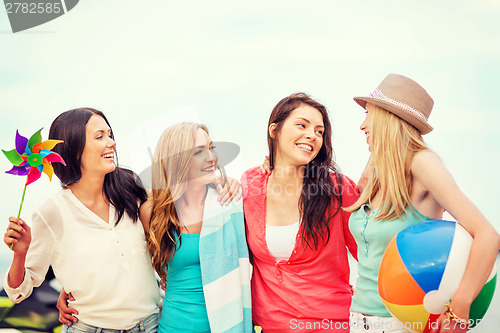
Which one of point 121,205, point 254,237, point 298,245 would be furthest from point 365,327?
point 121,205

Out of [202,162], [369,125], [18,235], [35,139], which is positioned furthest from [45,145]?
[369,125]

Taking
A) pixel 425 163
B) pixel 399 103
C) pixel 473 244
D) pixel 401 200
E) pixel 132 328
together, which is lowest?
pixel 132 328

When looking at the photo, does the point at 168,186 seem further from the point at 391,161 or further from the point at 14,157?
the point at 391,161

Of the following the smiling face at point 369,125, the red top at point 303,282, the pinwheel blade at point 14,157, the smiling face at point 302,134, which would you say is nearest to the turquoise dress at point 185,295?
the red top at point 303,282

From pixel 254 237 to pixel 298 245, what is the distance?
236 mm

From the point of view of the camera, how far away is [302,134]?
253 cm

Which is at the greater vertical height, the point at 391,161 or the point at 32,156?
the point at 32,156

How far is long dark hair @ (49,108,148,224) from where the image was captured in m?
2.49

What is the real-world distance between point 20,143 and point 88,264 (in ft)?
2.21

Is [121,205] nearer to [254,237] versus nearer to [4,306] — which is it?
[254,237]

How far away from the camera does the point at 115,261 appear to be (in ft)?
7.93

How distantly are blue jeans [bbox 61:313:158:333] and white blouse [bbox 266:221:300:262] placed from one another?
704 mm

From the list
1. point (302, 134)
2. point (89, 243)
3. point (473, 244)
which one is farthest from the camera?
point (302, 134)

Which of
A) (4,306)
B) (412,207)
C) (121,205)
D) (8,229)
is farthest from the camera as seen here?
(4,306)
